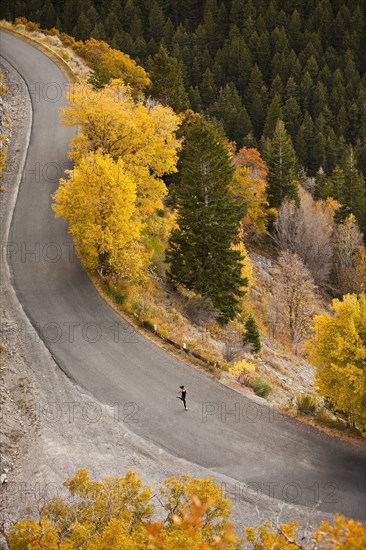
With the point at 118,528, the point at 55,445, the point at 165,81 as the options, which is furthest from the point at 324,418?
the point at 165,81

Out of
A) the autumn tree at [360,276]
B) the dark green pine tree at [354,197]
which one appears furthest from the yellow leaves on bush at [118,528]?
the dark green pine tree at [354,197]

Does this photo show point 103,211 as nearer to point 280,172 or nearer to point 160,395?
point 160,395

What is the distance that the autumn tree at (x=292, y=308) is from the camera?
→ 38.7 meters

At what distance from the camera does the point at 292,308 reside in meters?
39.4

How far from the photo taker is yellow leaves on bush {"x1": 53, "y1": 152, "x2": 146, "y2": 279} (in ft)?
92.8

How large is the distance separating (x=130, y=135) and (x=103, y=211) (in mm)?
8466

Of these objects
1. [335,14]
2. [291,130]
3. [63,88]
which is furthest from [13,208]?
[335,14]

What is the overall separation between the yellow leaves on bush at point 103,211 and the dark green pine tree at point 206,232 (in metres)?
4.00

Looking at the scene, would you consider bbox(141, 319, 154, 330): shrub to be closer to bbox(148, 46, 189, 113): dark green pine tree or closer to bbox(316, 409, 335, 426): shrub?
bbox(316, 409, 335, 426): shrub

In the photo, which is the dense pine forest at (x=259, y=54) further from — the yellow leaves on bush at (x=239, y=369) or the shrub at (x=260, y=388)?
the shrub at (x=260, y=388)

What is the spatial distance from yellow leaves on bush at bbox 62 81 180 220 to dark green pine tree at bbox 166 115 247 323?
9.46ft

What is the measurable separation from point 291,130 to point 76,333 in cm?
7893

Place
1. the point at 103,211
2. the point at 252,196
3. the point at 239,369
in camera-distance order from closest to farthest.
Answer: the point at 239,369 → the point at 103,211 → the point at 252,196

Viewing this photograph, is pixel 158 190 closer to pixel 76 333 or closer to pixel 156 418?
pixel 76 333
